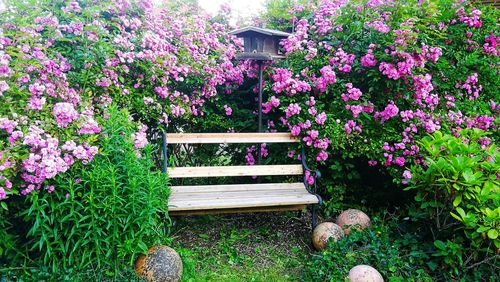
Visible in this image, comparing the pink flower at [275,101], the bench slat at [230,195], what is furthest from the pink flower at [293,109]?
the bench slat at [230,195]

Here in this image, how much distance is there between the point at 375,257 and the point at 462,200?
831 mm

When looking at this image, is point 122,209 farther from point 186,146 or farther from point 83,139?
point 186,146

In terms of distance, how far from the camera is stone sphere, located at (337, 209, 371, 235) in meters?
3.70

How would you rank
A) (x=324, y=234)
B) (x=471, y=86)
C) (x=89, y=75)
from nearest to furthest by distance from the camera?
(x=89, y=75), (x=324, y=234), (x=471, y=86)

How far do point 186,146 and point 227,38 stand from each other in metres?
1.46

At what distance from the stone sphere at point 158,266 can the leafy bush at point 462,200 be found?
206 centimetres

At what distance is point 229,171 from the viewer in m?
3.88

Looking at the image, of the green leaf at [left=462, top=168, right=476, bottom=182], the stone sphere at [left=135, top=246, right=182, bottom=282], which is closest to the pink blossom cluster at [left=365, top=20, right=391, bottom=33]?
the green leaf at [left=462, top=168, right=476, bottom=182]

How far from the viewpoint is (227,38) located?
4.89m

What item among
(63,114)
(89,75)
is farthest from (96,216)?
(89,75)

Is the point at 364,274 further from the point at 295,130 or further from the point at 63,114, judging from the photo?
the point at 63,114

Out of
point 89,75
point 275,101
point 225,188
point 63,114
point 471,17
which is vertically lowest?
point 225,188

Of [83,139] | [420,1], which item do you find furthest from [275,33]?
[83,139]

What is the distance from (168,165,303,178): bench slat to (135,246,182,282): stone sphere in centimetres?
93
